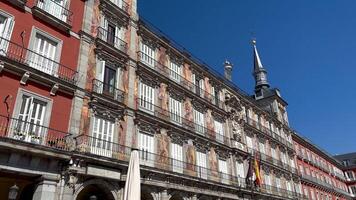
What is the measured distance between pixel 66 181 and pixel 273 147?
90.9 feet

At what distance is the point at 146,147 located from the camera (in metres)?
18.5

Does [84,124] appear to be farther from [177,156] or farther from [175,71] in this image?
[175,71]

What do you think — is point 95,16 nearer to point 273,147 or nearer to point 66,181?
point 66,181

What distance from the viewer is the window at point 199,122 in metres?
23.7

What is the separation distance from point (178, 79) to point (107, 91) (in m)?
7.74

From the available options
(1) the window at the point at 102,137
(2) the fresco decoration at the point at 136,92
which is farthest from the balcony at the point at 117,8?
(1) the window at the point at 102,137

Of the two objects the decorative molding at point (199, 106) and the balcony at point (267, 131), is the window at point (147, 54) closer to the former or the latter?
the decorative molding at point (199, 106)

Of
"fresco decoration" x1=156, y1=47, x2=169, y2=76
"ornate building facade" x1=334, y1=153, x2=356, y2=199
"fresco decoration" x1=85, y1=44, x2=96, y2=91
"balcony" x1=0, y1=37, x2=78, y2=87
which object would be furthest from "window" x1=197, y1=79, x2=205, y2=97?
"ornate building facade" x1=334, y1=153, x2=356, y2=199

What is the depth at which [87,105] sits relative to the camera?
1587 cm

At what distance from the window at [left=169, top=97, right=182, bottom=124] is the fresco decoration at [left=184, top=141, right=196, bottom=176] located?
6.47 feet

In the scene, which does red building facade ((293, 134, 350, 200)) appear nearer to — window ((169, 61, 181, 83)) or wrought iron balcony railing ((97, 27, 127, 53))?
window ((169, 61, 181, 83))

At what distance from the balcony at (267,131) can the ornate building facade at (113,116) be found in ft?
9.48

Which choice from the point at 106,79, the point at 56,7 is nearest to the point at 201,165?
A: the point at 106,79

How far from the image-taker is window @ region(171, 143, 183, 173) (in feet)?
65.1
